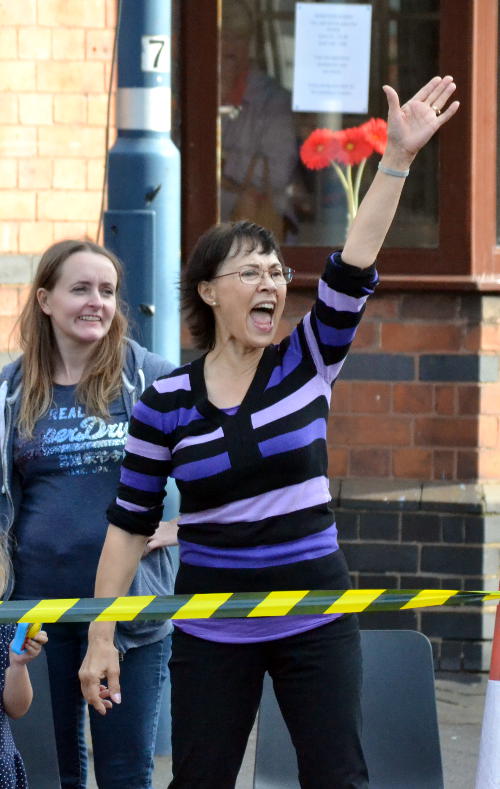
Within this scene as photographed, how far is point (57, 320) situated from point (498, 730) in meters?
1.53

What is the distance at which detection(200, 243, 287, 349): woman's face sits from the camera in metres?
3.19

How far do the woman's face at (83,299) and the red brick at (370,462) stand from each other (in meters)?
2.55

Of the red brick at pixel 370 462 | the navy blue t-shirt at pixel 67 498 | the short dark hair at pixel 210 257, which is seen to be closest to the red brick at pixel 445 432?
the red brick at pixel 370 462

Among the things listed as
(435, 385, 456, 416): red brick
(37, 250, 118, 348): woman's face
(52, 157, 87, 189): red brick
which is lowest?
(435, 385, 456, 416): red brick

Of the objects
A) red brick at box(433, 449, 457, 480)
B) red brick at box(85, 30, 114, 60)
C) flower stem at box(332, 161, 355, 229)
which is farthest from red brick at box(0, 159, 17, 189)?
red brick at box(433, 449, 457, 480)

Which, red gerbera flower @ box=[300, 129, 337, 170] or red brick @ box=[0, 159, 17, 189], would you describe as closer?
red brick @ box=[0, 159, 17, 189]

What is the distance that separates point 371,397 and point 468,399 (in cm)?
41

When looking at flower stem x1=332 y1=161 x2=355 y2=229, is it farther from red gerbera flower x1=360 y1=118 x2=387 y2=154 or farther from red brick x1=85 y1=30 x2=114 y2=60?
red brick x1=85 y1=30 x2=114 y2=60

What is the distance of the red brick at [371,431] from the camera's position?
243 inches

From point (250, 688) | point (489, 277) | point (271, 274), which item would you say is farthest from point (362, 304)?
point (489, 277)

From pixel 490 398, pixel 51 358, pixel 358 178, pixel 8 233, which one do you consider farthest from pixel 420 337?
pixel 51 358

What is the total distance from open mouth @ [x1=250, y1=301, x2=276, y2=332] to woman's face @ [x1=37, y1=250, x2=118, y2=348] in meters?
0.68

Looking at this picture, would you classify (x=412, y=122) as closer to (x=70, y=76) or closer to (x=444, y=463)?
(x=444, y=463)

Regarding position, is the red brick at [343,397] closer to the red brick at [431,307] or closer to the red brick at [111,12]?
the red brick at [431,307]
